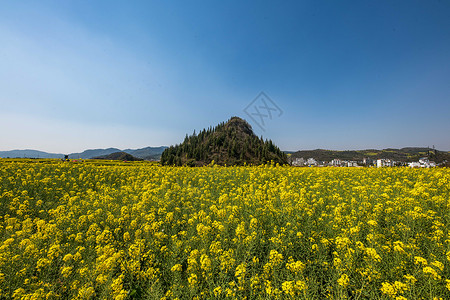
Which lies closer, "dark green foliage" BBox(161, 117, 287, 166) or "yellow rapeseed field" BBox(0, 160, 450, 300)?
"yellow rapeseed field" BBox(0, 160, 450, 300)

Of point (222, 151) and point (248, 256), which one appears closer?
point (248, 256)

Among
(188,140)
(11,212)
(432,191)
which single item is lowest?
(11,212)

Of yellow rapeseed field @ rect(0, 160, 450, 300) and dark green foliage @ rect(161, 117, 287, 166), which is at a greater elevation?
dark green foliage @ rect(161, 117, 287, 166)

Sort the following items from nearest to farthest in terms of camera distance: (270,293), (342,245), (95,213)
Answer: (270,293) < (342,245) < (95,213)

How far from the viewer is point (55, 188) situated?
9.61 meters

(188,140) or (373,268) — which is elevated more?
(188,140)

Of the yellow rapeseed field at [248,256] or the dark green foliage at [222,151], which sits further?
the dark green foliage at [222,151]

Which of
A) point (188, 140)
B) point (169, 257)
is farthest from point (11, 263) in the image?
point (188, 140)

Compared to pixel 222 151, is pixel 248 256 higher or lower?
lower

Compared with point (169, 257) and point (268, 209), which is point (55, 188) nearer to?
point (169, 257)

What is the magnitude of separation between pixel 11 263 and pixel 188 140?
9336 centimetres

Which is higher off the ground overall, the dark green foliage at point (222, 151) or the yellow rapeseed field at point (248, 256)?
the dark green foliage at point (222, 151)

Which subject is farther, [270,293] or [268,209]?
[268,209]

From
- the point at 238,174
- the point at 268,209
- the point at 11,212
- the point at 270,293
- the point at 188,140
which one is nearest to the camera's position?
the point at 270,293
